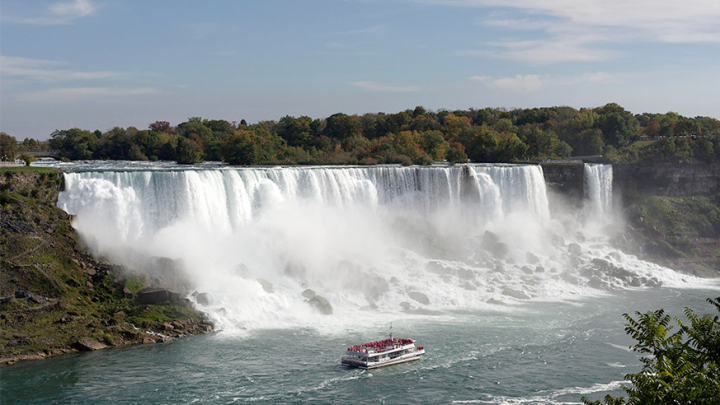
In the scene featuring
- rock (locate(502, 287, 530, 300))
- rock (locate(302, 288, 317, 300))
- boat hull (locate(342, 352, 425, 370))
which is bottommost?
rock (locate(502, 287, 530, 300))

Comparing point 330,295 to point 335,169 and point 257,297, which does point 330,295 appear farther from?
point 335,169

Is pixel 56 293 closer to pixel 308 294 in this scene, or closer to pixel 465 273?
pixel 308 294

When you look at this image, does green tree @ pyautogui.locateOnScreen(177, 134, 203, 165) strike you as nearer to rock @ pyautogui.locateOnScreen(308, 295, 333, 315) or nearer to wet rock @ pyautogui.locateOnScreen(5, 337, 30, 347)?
rock @ pyautogui.locateOnScreen(308, 295, 333, 315)

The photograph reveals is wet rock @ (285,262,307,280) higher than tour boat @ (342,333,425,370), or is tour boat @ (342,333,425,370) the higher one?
wet rock @ (285,262,307,280)

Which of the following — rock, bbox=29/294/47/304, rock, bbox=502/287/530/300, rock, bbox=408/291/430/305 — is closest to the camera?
rock, bbox=29/294/47/304

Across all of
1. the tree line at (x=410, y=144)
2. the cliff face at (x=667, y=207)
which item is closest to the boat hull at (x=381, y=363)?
the cliff face at (x=667, y=207)

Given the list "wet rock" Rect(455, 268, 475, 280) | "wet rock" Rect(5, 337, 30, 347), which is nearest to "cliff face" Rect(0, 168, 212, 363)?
"wet rock" Rect(5, 337, 30, 347)

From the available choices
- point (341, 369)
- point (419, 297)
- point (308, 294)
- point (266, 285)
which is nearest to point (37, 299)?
point (266, 285)
